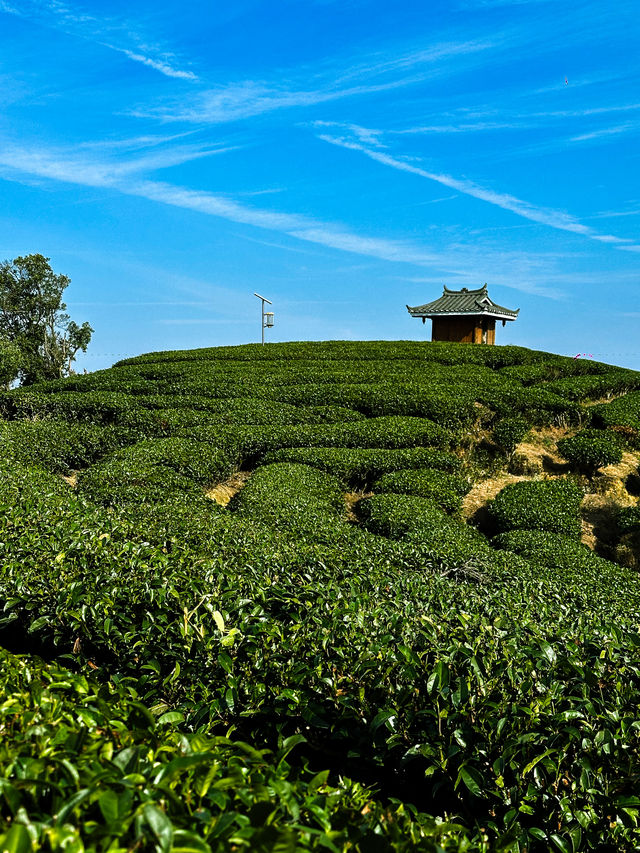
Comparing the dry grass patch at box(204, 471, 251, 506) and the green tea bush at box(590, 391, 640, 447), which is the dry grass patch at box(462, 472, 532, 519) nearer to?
the green tea bush at box(590, 391, 640, 447)

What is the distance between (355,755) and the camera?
3.94 meters

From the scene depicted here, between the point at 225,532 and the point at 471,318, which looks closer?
the point at 225,532

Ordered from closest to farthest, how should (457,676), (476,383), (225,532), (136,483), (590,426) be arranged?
1. (457,676)
2. (225,532)
3. (136,483)
4. (590,426)
5. (476,383)

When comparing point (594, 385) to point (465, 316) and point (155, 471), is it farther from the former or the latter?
point (465, 316)

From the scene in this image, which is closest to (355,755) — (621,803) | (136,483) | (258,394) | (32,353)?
(621,803)

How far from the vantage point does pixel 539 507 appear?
13.0 metres

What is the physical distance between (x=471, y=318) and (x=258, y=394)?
74.0 ft

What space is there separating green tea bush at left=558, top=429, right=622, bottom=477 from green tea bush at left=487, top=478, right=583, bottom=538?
1.41m

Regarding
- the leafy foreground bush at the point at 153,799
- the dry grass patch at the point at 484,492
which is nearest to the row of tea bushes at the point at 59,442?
the dry grass patch at the point at 484,492

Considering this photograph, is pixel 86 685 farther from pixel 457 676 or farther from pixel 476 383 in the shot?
pixel 476 383

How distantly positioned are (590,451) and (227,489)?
8886mm

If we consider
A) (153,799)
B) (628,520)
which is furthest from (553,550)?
(153,799)

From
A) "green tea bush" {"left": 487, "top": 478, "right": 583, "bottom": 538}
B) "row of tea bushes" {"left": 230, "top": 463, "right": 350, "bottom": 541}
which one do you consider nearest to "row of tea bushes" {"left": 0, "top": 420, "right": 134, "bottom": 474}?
"row of tea bushes" {"left": 230, "top": 463, "right": 350, "bottom": 541}

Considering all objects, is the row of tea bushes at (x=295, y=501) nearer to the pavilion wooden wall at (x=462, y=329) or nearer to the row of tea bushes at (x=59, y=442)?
the row of tea bushes at (x=59, y=442)
